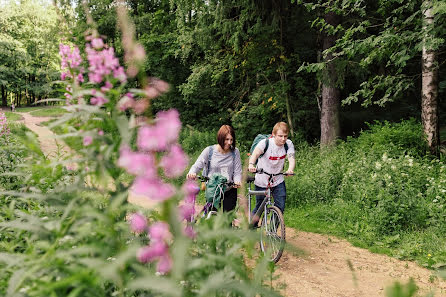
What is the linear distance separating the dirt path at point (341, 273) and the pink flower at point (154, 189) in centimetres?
361

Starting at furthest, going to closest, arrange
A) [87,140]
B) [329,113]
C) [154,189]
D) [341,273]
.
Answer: [329,113], [341,273], [87,140], [154,189]

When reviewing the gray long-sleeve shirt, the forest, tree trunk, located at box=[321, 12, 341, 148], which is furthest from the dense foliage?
the gray long-sleeve shirt

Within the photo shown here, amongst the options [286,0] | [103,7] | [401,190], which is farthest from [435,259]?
[103,7]

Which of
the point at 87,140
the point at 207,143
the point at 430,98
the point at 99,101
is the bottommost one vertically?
the point at 207,143

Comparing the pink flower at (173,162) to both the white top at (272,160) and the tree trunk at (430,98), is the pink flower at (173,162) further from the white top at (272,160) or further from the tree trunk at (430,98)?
the tree trunk at (430,98)

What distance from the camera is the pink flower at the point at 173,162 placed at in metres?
0.98

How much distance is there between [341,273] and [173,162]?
16.1 ft

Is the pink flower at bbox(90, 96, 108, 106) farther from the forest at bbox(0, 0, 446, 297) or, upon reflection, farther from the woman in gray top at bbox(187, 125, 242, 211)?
the woman in gray top at bbox(187, 125, 242, 211)

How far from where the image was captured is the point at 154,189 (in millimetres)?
931

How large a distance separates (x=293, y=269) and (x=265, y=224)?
753 mm

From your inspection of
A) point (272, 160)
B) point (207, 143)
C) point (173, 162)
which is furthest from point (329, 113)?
point (173, 162)

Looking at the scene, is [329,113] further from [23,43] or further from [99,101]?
[23,43]

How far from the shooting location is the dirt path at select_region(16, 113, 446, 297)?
462 centimetres

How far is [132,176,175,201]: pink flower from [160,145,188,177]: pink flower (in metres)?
0.04
